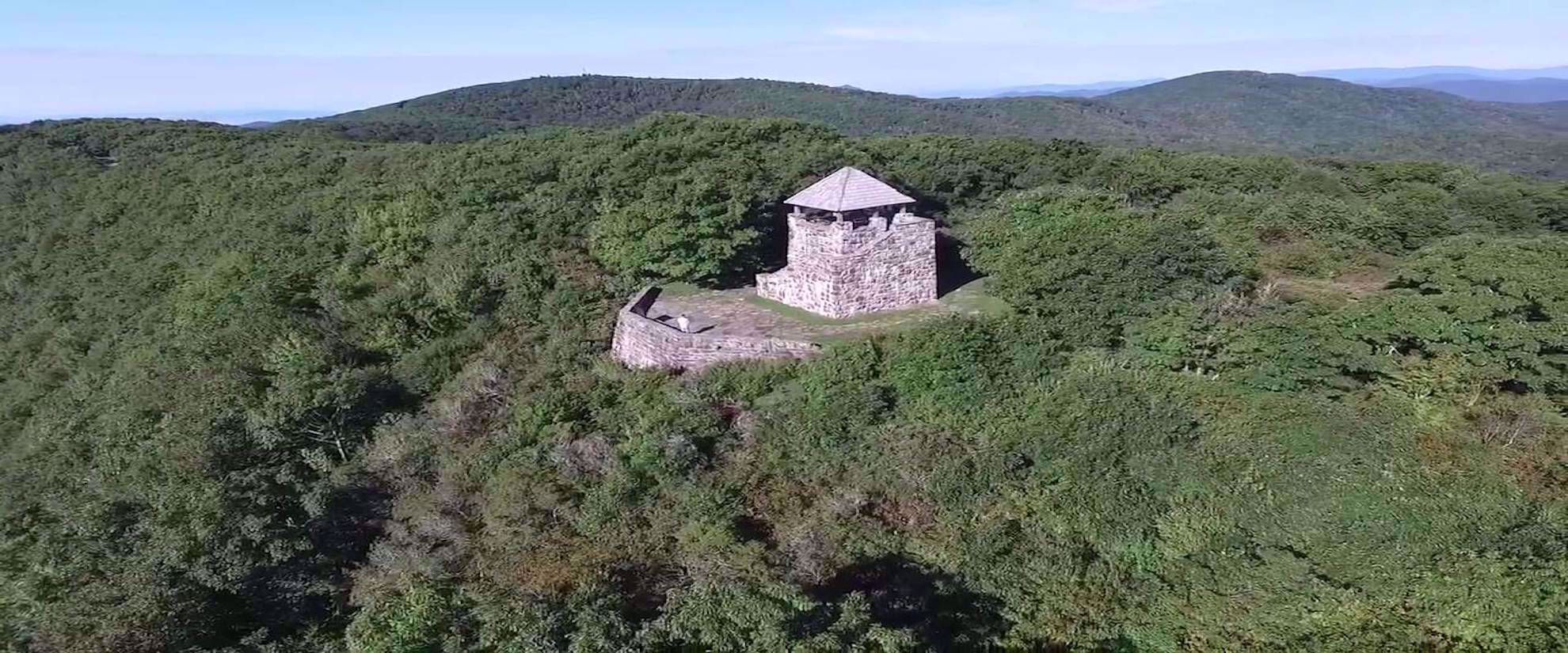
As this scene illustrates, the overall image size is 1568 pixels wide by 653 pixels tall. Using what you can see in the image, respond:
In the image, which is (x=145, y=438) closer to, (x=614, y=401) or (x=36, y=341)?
(x=614, y=401)

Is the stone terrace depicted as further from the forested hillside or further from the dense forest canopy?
the forested hillside

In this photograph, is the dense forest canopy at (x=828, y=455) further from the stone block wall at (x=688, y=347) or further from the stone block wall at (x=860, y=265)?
the stone block wall at (x=860, y=265)

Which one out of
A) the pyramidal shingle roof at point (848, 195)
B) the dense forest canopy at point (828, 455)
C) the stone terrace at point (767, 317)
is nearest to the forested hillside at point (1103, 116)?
the pyramidal shingle roof at point (848, 195)

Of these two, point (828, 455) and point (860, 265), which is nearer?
point (828, 455)

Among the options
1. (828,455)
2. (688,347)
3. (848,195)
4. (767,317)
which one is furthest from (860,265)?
(828,455)

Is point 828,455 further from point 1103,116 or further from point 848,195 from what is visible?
point 1103,116
